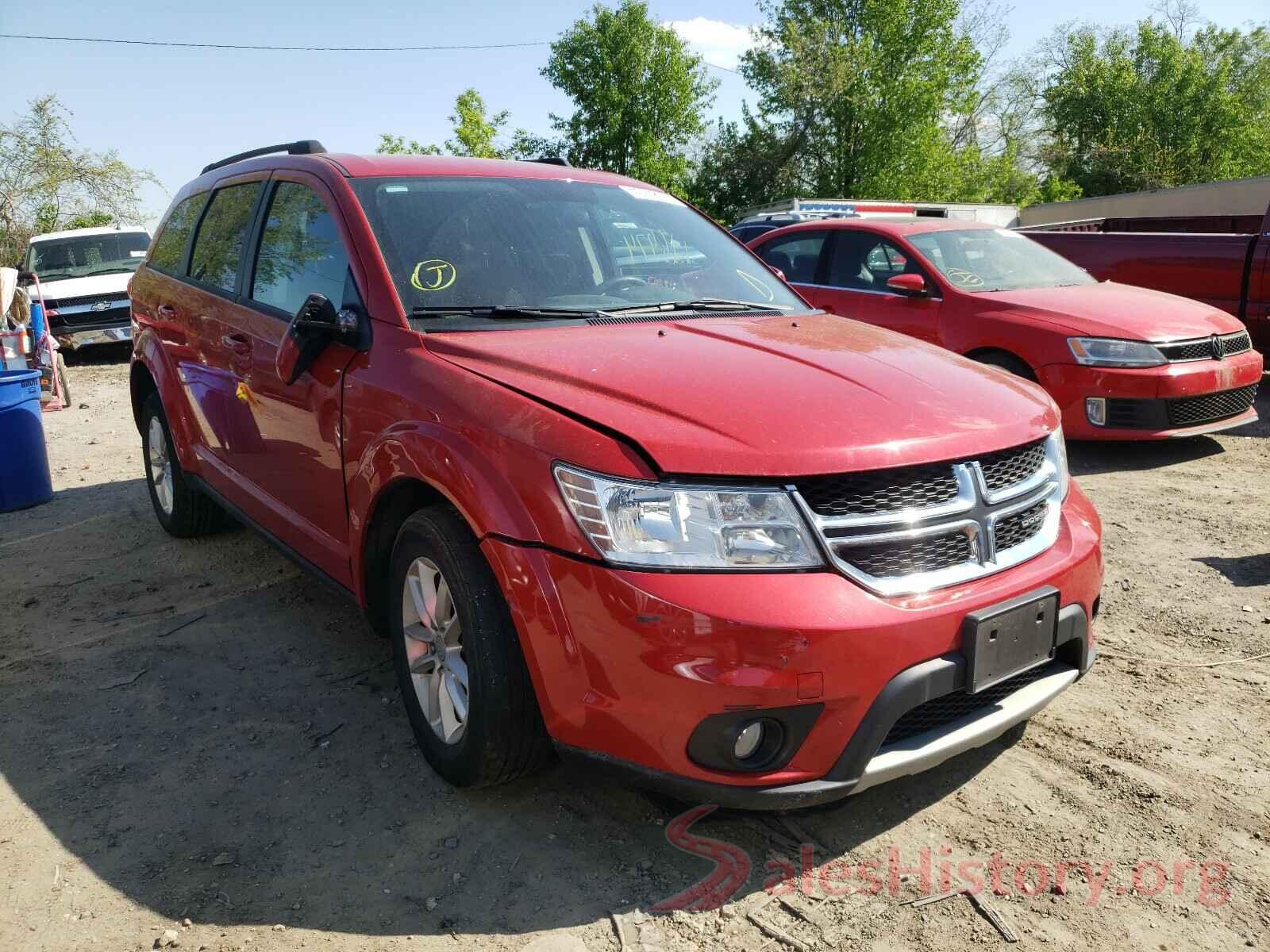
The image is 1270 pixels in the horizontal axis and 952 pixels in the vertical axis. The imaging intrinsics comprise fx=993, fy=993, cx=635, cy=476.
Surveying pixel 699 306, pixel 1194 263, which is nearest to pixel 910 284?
pixel 1194 263

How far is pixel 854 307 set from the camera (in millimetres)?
7566

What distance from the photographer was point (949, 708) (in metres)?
2.45

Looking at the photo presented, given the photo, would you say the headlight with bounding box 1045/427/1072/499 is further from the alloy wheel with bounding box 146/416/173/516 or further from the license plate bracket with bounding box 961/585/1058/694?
the alloy wheel with bounding box 146/416/173/516

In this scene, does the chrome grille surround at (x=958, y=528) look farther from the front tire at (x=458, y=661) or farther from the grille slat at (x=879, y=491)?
the front tire at (x=458, y=661)

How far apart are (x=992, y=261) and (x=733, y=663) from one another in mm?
6152

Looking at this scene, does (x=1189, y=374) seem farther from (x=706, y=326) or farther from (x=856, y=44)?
(x=856, y=44)

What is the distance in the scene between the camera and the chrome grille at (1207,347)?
20.7 ft

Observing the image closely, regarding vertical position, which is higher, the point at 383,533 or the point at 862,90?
the point at 862,90

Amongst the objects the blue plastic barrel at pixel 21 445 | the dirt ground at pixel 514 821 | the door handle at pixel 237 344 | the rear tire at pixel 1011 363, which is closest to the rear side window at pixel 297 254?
the door handle at pixel 237 344

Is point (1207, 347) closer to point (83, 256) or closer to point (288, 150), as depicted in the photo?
point (288, 150)

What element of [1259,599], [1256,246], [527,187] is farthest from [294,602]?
[1256,246]

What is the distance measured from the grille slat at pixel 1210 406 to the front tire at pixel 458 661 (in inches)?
210

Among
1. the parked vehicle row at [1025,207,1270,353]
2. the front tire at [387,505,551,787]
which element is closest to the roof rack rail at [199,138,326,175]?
the front tire at [387,505,551,787]

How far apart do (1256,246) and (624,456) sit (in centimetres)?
845
